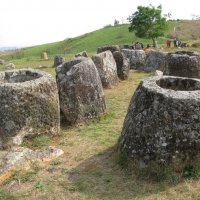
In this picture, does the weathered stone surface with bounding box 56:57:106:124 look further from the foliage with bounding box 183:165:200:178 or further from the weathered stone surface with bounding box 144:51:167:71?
the weathered stone surface with bounding box 144:51:167:71

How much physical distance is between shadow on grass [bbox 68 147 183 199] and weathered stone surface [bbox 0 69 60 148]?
2308 mm

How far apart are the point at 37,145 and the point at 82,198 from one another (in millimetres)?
3504

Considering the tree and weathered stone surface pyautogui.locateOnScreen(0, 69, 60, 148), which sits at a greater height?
the tree

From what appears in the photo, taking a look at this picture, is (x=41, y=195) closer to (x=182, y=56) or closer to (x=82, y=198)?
(x=82, y=198)

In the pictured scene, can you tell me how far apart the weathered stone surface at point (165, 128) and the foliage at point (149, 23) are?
47846 mm

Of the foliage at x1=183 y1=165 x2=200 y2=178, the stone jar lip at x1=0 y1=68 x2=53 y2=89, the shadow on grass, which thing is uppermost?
the stone jar lip at x1=0 y1=68 x2=53 y2=89

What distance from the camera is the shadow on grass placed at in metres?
8.53

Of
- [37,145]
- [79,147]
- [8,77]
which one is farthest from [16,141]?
[8,77]

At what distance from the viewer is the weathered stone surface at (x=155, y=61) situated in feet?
85.9

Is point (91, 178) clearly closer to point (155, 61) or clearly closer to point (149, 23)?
point (155, 61)

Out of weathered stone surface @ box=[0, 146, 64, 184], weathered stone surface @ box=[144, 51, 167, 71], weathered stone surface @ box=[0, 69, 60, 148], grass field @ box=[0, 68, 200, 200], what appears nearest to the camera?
grass field @ box=[0, 68, 200, 200]

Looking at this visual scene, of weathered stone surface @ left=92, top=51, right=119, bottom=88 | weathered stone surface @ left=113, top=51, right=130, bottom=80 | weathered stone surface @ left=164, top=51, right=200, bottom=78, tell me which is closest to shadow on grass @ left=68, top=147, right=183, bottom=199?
weathered stone surface @ left=164, top=51, right=200, bottom=78

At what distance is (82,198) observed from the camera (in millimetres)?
8422

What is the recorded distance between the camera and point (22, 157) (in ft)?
33.0
